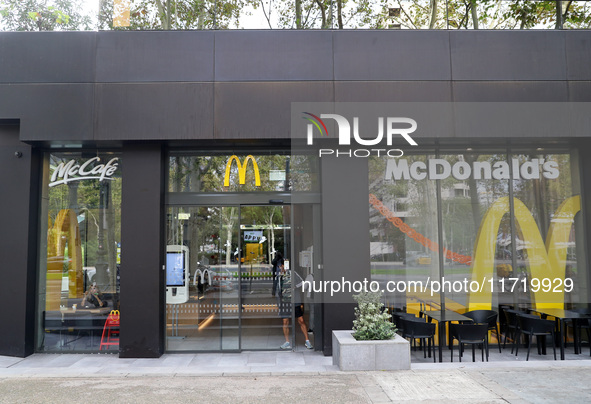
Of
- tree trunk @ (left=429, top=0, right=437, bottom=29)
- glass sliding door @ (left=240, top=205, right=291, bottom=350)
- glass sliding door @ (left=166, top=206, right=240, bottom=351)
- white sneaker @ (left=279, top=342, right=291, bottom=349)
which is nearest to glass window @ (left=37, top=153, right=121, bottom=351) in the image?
glass sliding door @ (left=166, top=206, right=240, bottom=351)

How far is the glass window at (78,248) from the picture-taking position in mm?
9117

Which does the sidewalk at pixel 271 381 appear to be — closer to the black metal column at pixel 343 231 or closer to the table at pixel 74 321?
the table at pixel 74 321

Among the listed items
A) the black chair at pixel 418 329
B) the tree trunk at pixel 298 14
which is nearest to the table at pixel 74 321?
the black chair at pixel 418 329

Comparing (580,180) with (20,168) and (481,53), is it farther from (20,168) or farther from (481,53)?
(20,168)

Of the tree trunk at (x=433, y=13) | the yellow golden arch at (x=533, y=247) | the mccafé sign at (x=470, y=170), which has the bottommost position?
the yellow golden arch at (x=533, y=247)

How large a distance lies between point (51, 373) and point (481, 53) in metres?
9.33

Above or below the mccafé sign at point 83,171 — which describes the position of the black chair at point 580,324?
below

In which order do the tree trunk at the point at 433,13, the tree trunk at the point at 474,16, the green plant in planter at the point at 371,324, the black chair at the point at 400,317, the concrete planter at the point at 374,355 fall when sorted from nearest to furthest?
the concrete planter at the point at 374,355, the green plant in planter at the point at 371,324, the black chair at the point at 400,317, the tree trunk at the point at 433,13, the tree trunk at the point at 474,16

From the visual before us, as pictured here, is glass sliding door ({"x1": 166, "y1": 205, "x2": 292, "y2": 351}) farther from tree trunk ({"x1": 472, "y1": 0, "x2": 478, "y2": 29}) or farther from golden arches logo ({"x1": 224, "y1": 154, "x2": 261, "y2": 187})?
tree trunk ({"x1": 472, "y1": 0, "x2": 478, "y2": 29})

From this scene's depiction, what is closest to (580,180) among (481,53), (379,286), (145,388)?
(481,53)

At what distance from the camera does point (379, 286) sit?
356 inches

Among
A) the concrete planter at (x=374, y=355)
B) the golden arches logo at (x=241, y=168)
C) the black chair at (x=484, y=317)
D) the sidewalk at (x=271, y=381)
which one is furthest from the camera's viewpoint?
the golden arches logo at (x=241, y=168)

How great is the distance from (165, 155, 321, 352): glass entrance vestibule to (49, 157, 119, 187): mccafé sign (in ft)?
4.07

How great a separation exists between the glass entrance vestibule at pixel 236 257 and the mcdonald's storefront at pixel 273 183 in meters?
0.04
